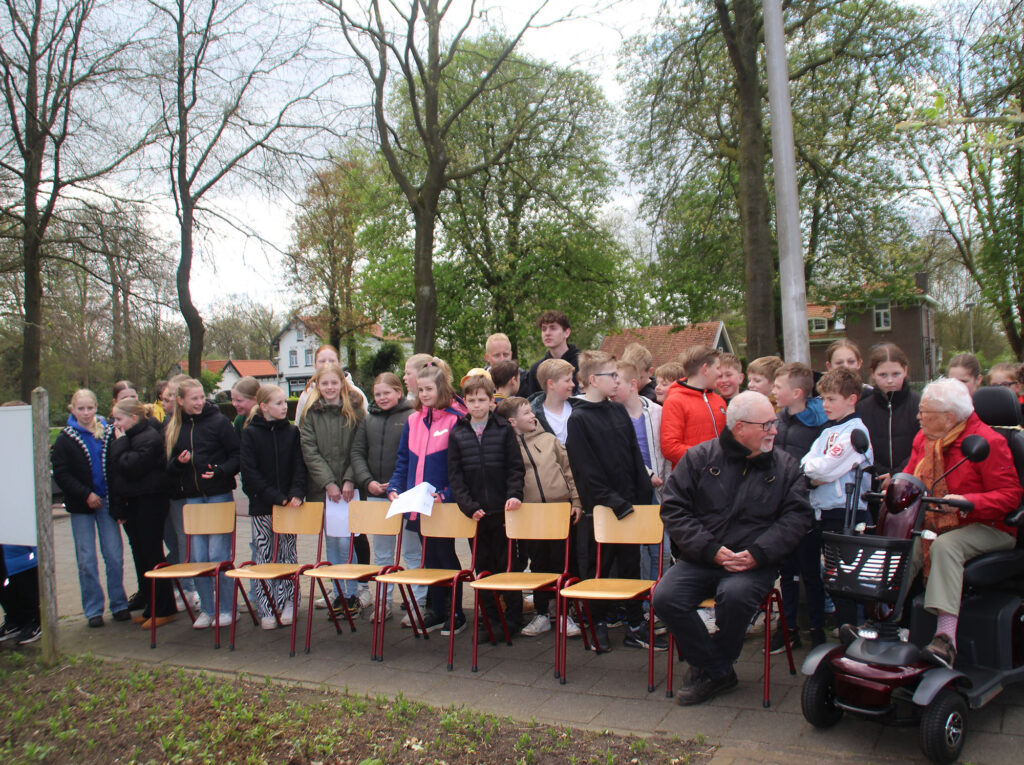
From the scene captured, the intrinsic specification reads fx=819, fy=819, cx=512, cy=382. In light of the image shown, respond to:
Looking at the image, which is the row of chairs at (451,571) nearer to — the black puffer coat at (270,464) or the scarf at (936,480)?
the black puffer coat at (270,464)

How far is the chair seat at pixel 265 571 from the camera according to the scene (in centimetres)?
587

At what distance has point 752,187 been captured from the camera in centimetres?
1013

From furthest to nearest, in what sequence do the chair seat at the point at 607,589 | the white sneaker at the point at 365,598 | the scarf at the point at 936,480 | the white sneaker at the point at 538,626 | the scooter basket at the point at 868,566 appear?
the white sneaker at the point at 365,598, the white sneaker at the point at 538,626, the chair seat at the point at 607,589, the scarf at the point at 936,480, the scooter basket at the point at 868,566

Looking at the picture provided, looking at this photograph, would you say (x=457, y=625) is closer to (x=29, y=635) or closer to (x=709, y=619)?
(x=709, y=619)

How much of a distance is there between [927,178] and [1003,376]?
18688 mm

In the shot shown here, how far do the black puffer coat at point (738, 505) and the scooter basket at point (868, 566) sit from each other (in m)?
0.52

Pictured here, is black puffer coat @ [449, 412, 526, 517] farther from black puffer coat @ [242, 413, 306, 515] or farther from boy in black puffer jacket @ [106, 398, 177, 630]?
boy in black puffer jacket @ [106, 398, 177, 630]

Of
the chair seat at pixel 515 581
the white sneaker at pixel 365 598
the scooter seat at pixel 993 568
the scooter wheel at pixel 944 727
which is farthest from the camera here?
the white sneaker at pixel 365 598

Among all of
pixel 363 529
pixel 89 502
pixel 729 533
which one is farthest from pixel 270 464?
pixel 729 533

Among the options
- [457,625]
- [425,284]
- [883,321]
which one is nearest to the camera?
[457,625]

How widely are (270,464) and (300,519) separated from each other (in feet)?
1.66

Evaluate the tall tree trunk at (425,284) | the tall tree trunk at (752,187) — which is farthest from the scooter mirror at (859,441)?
the tall tree trunk at (425,284)

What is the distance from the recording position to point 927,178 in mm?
22531

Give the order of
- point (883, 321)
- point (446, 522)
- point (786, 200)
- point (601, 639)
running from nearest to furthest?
point (601, 639) < point (446, 522) < point (786, 200) < point (883, 321)
